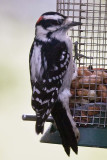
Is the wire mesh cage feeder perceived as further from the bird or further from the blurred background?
the blurred background

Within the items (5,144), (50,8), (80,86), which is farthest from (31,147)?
(80,86)

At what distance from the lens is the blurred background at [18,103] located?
5914 mm

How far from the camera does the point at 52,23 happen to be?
3283mm

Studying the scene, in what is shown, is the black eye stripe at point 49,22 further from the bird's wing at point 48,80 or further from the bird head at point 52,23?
the bird's wing at point 48,80

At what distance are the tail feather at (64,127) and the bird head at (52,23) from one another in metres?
0.44

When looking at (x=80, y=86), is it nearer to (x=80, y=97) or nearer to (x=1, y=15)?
(x=80, y=97)

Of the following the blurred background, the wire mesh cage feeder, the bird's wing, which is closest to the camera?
the bird's wing

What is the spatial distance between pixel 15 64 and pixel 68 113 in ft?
9.31

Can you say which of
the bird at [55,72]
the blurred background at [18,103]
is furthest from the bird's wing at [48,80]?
the blurred background at [18,103]

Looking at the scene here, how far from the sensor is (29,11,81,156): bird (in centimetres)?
321

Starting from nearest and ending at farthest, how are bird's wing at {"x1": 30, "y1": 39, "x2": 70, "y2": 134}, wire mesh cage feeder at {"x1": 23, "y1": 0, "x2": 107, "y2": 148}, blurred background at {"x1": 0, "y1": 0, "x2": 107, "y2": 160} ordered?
bird's wing at {"x1": 30, "y1": 39, "x2": 70, "y2": 134}
wire mesh cage feeder at {"x1": 23, "y1": 0, "x2": 107, "y2": 148}
blurred background at {"x1": 0, "y1": 0, "x2": 107, "y2": 160}

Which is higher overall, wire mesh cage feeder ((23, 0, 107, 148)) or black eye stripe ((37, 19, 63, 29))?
black eye stripe ((37, 19, 63, 29))

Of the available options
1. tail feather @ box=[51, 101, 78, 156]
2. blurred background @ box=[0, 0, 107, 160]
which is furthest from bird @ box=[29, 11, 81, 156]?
blurred background @ box=[0, 0, 107, 160]

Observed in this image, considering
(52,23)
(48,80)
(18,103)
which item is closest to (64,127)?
(48,80)
